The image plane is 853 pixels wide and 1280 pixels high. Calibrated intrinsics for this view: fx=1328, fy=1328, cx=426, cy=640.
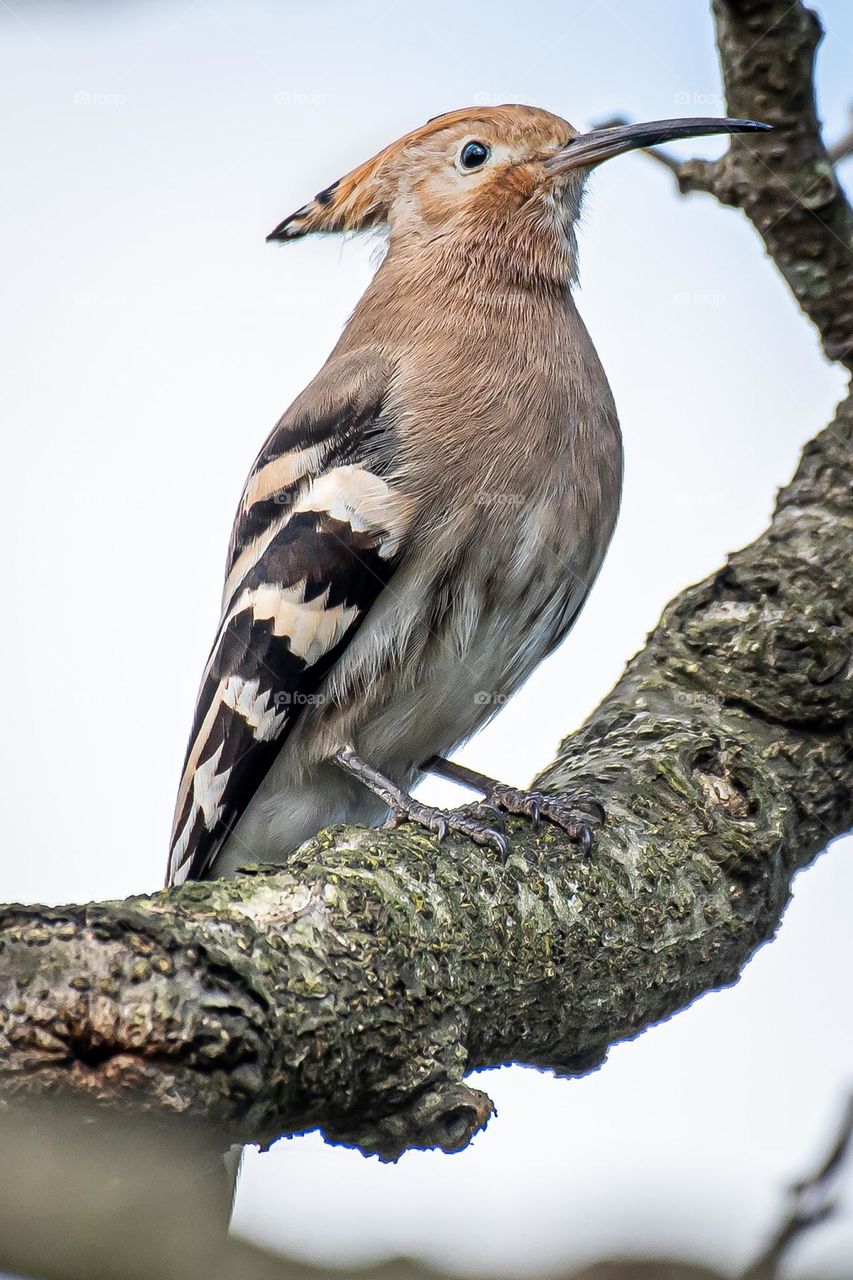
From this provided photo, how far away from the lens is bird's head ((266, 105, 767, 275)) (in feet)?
11.1

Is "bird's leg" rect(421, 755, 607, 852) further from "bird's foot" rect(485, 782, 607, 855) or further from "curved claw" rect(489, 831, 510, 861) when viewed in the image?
"curved claw" rect(489, 831, 510, 861)

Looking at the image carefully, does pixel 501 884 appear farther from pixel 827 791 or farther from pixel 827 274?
pixel 827 274

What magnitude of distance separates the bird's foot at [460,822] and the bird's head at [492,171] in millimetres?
1603

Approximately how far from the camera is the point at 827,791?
274cm

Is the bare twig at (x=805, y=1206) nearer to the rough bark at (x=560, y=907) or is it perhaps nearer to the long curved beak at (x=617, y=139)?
the rough bark at (x=560, y=907)

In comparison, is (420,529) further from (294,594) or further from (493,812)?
(493,812)

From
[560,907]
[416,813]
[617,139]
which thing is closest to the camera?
[560,907]

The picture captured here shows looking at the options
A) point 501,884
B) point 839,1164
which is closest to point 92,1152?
point 839,1164

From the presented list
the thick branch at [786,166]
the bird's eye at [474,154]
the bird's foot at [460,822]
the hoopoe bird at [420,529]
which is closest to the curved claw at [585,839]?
the bird's foot at [460,822]

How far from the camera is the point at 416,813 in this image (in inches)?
103

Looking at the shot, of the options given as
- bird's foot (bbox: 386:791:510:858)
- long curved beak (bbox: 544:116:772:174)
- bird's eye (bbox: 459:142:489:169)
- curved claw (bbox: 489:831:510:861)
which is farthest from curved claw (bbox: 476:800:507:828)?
bird's eye (bbox: 459:142:489:169)

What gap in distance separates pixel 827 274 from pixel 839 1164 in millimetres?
2294

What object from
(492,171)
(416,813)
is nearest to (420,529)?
(416,813)

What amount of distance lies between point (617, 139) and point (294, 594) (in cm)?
140
